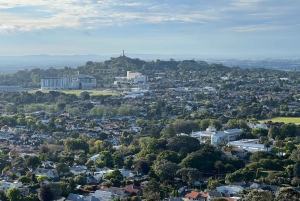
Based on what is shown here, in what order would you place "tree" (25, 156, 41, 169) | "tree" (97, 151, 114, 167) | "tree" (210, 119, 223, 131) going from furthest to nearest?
"tree" (210, 119, 223, 131)
"tree" (97, 151, 114, 167)
"tree" (25, 156, 41, 169)

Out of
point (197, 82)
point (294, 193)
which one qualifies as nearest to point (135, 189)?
point (294, 193)

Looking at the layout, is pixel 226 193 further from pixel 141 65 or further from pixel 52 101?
pixel 141 65

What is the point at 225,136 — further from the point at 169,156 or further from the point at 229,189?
the point at 229,189

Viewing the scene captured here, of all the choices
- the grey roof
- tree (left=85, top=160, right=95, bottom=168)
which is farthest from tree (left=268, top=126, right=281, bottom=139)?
the grey roof

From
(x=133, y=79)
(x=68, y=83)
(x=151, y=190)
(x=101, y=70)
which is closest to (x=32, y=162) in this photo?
(x=151, y=190)

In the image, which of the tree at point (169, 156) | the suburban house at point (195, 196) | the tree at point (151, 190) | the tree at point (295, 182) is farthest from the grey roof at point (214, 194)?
the tree at point (169, 156)

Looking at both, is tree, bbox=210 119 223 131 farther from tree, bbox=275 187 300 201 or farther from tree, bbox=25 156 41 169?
tree, bbox=275 187 300 201

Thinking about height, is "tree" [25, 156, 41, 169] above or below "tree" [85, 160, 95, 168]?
above
